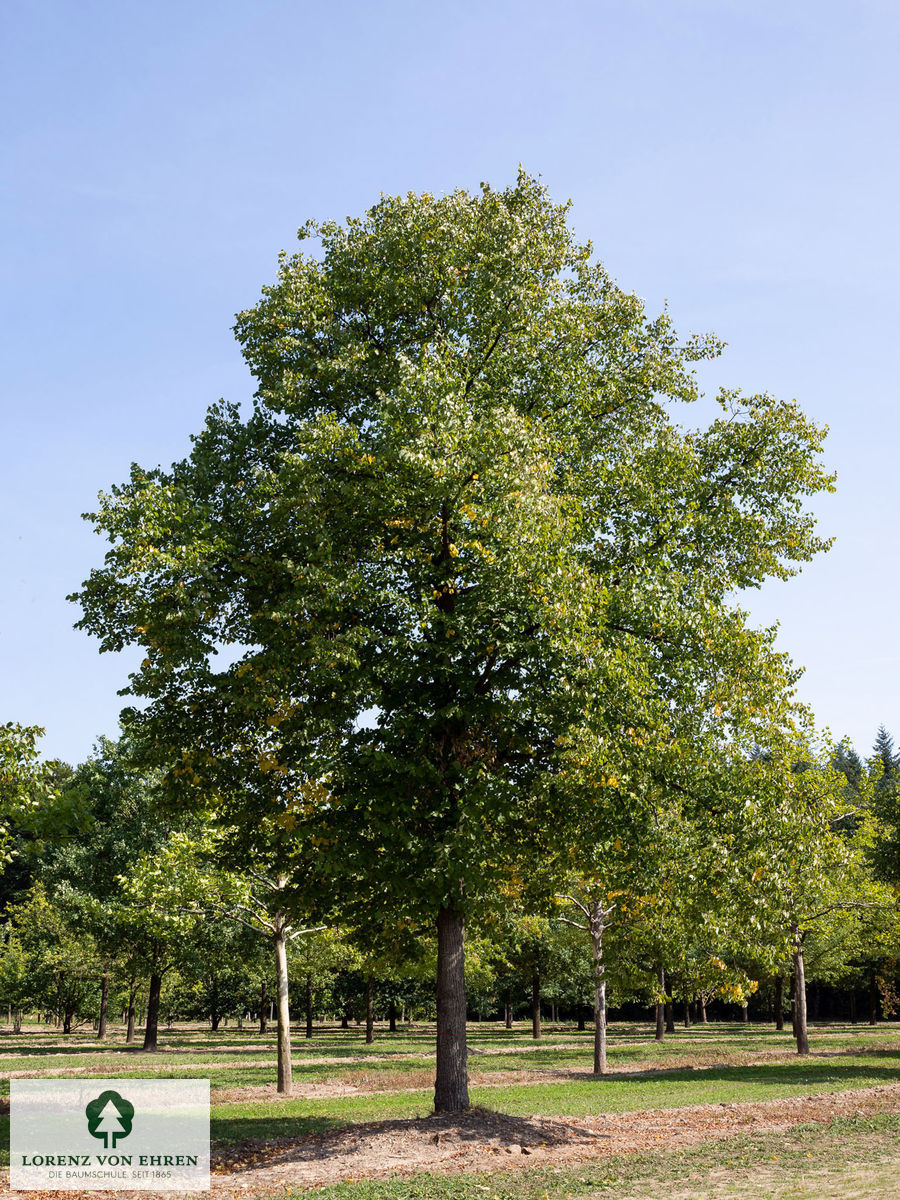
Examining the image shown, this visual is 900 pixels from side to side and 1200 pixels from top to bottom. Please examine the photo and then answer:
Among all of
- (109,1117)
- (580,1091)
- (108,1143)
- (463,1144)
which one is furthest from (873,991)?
(108,1143)

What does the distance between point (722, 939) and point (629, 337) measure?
1093cm

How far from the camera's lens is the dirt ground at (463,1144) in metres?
12.0

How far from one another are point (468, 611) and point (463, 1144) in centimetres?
792

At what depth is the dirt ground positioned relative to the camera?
12031 millimetres

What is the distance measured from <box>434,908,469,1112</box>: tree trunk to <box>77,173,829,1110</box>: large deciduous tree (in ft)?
0.16

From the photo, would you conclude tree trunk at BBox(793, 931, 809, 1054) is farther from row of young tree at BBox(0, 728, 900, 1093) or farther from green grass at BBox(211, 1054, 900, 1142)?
green grass at BBox(211, 1054, 900, 1142)

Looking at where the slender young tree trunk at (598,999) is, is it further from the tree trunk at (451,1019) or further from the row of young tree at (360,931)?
the tree trunk at (451,1019)

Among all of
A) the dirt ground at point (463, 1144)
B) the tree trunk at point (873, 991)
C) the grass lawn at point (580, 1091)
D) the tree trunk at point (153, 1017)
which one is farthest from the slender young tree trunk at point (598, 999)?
the tree trunk at point (873, 991)

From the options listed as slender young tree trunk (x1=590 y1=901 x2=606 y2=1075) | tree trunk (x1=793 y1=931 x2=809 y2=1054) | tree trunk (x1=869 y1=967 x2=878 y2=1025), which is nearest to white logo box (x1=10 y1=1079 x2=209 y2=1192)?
slender young tree trunk (x1=590 y1=901 x2=606 y2=1075)

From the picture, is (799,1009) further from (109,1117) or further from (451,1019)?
(109,1117)

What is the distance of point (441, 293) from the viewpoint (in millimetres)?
17109

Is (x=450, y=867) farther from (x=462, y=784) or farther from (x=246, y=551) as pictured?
(x=246, y=551)

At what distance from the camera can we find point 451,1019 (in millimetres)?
15391

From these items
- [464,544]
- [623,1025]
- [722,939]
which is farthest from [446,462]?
[623,1025]
